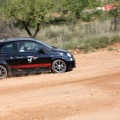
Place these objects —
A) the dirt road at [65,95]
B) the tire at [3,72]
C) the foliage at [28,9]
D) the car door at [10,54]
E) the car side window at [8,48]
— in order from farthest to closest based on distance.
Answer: the foliage at [28,9] < the car side window at [8,48] < the car door at [10,54] < the tire at [3,72] < the dirt road at [65,95]

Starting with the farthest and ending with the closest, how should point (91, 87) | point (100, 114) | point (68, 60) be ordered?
1. point (68, 60)
2. point (91, 87)
3. point (100, 114)

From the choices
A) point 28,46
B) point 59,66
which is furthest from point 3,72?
point 59,66

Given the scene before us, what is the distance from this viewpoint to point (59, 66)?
13.6m

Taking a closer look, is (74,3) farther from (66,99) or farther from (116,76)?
(66,99)

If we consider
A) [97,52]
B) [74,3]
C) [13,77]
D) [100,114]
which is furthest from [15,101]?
[74,3]

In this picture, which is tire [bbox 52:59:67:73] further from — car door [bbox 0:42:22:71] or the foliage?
the foliage

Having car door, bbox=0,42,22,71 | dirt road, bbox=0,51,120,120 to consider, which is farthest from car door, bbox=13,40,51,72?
dirt road, bbox=0,51,120,120

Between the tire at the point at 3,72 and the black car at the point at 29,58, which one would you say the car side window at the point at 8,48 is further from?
the tire at the point at 3,72

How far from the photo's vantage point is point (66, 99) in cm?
955

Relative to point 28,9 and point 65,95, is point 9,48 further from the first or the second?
point 28,9

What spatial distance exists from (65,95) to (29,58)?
11.7 feet

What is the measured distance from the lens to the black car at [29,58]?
13.0 meters

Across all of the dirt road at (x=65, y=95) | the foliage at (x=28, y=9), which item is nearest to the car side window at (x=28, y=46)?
the dirt road at (x=65, y=95)

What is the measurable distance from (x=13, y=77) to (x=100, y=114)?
18.4 ft
